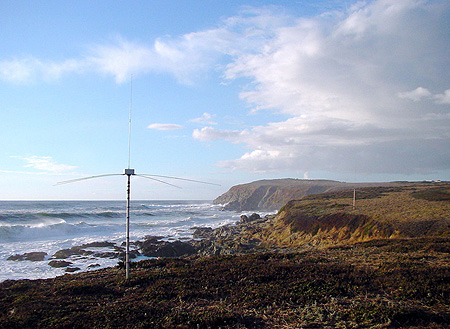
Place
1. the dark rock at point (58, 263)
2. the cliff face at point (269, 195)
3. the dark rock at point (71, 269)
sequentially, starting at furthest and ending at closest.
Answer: the cliff face at point (269, 195)
the dark rock at point (58, 263)
the dark rock at point (71, 269)

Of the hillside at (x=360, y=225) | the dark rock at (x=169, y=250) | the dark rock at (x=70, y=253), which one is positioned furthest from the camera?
the dark rock at (x=169, y=250)

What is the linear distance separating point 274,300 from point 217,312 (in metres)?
1.62


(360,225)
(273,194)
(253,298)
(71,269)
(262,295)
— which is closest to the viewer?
(253,298)

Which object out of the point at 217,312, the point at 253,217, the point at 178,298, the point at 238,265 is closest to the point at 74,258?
the point at 238,265

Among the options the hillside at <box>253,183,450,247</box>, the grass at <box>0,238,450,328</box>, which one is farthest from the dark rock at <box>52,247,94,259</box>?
the hillside at <box>253,183,450,247</box>

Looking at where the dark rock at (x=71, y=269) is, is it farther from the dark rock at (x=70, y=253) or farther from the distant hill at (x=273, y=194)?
the distant hill at (x=273, y=194)

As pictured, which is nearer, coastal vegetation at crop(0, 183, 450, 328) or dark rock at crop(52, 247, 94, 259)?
coastal vegetation at crop(0, 183, 450, 328)

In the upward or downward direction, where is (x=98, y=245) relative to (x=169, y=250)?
downward

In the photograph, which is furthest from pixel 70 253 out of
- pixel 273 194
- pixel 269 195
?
pixel 269 195

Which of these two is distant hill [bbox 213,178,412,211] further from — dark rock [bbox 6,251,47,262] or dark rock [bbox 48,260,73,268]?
dark rock [bbox 48,260,73,268]

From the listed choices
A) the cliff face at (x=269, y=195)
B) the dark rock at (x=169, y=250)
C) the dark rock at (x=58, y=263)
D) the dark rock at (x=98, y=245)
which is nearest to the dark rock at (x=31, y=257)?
the dark rock at (x=58, y=263)

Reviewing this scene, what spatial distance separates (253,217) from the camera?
49.2m

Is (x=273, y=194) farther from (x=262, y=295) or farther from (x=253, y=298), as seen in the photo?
(x=253, y=298)

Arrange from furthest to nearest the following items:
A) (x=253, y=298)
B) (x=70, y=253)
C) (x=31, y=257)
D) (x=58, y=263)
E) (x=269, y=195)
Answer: (x=269, y=195)
(x=70, y=253)
(x=31, y=257)
(x=58, y=263)
(x=253, y=298)
